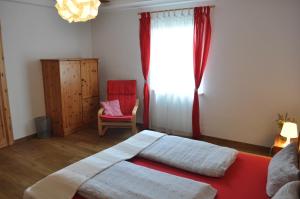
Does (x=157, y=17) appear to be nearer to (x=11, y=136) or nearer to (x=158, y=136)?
(x=158, y=136)

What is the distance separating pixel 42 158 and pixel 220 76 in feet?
9.72

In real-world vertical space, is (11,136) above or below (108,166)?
below

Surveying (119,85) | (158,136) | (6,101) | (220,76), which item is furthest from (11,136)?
(220,76)

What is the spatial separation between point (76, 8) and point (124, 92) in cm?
265

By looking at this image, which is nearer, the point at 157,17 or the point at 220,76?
the point at 220,76

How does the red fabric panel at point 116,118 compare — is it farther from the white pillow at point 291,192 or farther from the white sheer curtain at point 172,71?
the white pillow at point 291,192

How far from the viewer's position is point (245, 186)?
176 centimetres

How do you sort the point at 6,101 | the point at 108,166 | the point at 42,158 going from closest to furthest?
the point at 108,166 → the point at 42,158 → the point at 6,101

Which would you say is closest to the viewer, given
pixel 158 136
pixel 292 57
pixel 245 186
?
pixel 245 186

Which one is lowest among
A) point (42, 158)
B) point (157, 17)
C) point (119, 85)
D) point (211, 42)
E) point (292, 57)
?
point (42, 158)

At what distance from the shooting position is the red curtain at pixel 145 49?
4121mm

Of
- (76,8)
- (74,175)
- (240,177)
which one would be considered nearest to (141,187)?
(74,175)

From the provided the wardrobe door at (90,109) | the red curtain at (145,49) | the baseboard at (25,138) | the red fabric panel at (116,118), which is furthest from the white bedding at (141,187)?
the wardrobe door at (90,109)

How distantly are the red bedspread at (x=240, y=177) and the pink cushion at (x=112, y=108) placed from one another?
6.87 feet
